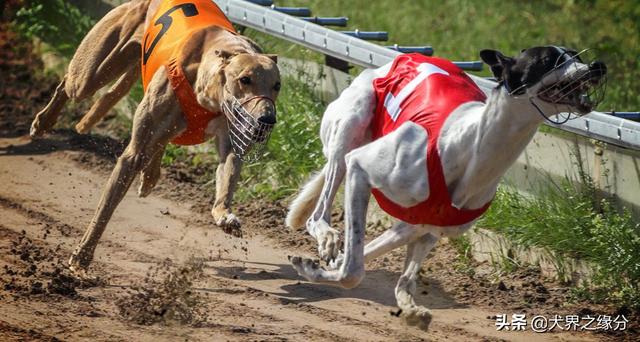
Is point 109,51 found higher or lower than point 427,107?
lower

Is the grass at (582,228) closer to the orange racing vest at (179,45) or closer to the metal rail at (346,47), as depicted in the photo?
the metal rail at (346,47)

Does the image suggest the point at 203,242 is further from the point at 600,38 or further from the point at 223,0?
the point at 600,38

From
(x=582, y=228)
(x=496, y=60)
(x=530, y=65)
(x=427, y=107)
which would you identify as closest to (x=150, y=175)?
(x=427, y=107)

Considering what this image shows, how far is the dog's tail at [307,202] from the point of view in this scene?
18.1 feet

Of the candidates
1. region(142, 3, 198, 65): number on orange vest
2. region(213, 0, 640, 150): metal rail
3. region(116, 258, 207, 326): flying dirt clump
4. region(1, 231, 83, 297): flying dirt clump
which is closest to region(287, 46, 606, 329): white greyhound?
region(116, 258, 207, 326): flying dirt clump

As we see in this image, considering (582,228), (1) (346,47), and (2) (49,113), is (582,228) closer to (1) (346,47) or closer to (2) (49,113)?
(1) (346,47)

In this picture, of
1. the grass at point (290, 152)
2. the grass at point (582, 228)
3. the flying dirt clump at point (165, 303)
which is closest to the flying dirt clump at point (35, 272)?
the flying dirt clump at point (165, 303)

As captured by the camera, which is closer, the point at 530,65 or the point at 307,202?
the point at 530,65

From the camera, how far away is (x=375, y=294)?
596cm

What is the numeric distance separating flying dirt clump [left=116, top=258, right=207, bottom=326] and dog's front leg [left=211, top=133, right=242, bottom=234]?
0.30 metres

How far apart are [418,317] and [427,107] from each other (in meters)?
0.89

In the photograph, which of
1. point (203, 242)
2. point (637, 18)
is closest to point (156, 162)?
point (203, 242)

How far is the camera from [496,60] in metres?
4.53

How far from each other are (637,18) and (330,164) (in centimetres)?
720
